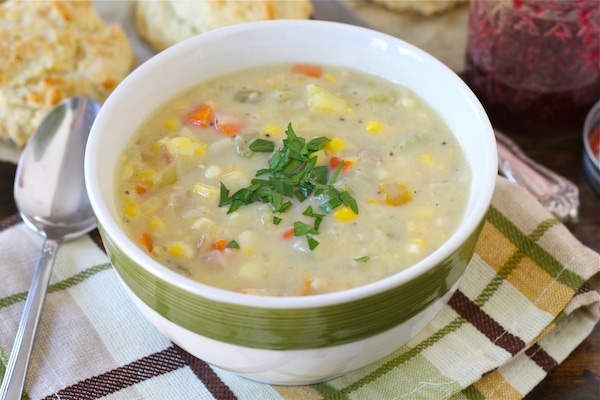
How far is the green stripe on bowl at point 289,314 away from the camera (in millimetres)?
1725

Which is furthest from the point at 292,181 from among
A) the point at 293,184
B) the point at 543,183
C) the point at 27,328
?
the point at 543,183

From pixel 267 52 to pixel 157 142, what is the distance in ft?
1.71

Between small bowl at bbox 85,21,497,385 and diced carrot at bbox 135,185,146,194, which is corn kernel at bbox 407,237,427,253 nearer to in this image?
small bowl at bbox 85,21,497,385

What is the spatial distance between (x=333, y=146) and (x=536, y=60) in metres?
1.27

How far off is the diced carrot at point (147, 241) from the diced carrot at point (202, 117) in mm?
500

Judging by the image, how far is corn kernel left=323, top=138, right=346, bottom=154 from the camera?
2334 mm

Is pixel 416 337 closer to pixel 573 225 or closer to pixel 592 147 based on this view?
pixel 573 225

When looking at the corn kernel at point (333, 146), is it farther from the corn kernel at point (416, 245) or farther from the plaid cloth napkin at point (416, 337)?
the plaid cloth napkin at point (416, 337)

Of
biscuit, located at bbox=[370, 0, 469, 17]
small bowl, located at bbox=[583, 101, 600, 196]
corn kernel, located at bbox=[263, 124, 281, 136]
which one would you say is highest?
corn kernel, located at bbox=[263, 124, 281, 136]

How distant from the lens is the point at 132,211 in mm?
2129

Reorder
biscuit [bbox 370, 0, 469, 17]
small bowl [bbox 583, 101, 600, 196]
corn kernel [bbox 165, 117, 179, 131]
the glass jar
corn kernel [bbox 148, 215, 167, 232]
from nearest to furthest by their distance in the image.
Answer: corn kernel [bbox 148, 215, 167, 232]
corn kernel [bbox 165, 117, 179, 131]
small bowl [bbox 583, 101, 600, 196]
the glass jar
biscuit [bbox 370, 0, 469, 17]

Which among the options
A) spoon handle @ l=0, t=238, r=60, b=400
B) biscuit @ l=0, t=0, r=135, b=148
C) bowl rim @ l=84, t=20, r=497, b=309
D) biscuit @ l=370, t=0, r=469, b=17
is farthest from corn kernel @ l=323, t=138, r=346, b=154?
biscuit @ l=370, t=0, r=469, b=17

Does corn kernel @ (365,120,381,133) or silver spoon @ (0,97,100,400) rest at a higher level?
corn kernel @ (365,120,381,133)

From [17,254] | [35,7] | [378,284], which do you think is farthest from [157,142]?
[35,7]
